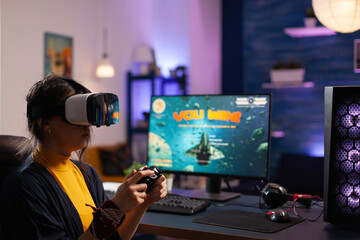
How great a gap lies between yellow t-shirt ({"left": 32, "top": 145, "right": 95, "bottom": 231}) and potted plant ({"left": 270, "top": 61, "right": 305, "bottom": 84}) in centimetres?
369

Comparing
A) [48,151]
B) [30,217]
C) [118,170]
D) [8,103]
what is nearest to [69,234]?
[30,217]

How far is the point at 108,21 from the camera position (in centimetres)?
500

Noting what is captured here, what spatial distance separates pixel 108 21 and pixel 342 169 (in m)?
3.96

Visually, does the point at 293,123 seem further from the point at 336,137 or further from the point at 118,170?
the point at 336,137

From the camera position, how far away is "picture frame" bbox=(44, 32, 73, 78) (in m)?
4.18

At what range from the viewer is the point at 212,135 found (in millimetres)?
2021

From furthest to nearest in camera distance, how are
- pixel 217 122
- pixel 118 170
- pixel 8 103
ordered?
pixel 118 170, pixel 8 103, pixel 217 122

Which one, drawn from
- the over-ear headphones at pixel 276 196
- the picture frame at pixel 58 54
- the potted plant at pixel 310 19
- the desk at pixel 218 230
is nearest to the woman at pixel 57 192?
the desk at pixel 218 230

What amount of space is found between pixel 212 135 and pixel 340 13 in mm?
990

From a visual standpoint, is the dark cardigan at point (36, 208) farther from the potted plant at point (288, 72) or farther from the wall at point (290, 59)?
the wall at point (290, 59)

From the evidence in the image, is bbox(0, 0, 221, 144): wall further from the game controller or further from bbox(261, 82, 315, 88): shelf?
the game controller

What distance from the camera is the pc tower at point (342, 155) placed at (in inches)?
58.7

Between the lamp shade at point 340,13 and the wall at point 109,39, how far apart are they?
254 centimetres

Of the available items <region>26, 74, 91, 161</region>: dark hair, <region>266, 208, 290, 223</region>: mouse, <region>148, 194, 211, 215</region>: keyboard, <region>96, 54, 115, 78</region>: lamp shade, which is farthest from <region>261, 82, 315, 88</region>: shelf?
<region>26, 74, 91, 161</region>: dark hair
